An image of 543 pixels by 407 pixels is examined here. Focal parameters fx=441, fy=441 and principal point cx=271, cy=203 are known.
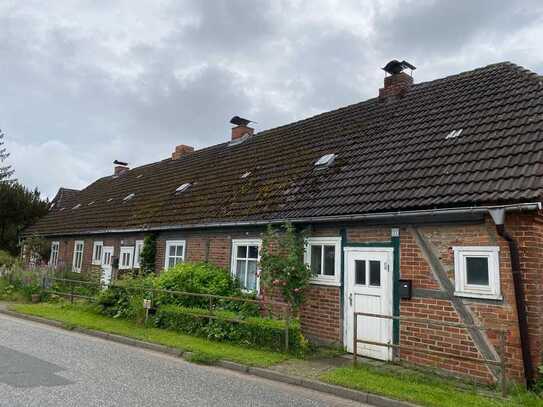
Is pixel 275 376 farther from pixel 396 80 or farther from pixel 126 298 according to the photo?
pixel 396 80

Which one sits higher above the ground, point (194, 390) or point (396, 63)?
point (396, 63)

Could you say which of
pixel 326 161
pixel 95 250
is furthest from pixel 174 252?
pixel 95 250

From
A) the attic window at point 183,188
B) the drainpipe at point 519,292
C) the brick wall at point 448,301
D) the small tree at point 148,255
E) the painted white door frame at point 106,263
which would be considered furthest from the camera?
the painted white door frame at point 106,263

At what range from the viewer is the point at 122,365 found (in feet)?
24.4

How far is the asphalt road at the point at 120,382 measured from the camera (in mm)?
5578

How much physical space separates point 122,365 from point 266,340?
2.81 metres

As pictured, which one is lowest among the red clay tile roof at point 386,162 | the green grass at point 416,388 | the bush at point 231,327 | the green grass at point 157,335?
the green grass at point 416,388

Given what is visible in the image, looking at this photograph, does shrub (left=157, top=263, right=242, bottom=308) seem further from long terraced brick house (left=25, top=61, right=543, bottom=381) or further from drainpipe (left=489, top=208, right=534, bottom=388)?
drainpipe (left=489, top=208, right=534, bottom=388)

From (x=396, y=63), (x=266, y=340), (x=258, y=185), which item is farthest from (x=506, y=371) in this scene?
(x=396, y=63)

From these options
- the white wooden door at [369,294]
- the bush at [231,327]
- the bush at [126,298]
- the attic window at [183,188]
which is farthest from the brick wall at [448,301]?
the attic window at [183,188]

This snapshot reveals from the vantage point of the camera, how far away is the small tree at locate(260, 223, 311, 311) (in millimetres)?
9219

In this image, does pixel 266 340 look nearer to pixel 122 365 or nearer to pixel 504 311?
pixel 122 365

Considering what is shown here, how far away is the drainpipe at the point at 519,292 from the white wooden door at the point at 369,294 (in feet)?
7.00

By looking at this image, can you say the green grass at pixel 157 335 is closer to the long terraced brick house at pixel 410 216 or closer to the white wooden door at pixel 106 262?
the long terraced brick house at pixel 410 216
